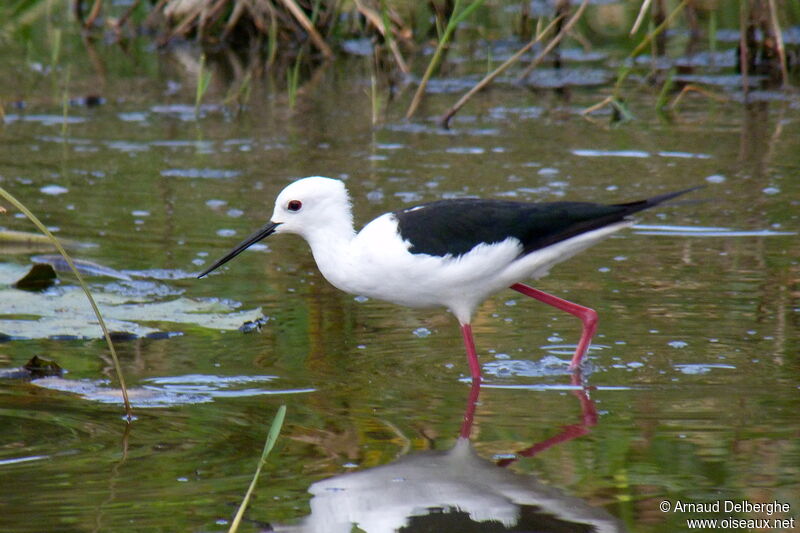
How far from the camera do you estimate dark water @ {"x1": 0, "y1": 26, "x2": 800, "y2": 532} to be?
391 cm

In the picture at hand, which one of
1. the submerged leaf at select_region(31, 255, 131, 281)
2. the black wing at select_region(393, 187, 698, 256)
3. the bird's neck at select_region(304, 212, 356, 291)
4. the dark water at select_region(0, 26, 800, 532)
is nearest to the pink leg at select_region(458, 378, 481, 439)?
the dark water at select_region(0, 26, 800, 532)

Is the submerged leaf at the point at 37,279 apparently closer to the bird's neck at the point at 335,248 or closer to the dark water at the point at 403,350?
the dark water at the point at 403,350

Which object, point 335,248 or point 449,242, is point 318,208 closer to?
point 335,248

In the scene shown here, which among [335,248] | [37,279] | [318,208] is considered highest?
[318,208]

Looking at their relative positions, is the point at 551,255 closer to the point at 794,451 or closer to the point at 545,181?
the point at 794,451

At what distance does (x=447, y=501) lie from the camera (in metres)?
3.91

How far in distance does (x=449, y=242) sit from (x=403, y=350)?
57 cm

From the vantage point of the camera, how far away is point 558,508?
12.4 ft

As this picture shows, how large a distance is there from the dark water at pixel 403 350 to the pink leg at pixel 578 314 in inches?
3.6

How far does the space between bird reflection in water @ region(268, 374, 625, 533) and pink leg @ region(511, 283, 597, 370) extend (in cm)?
97

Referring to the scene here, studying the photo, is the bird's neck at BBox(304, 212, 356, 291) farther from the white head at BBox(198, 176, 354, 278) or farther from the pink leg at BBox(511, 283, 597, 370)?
the pink leg at BBox(511, 283, 597, 370)

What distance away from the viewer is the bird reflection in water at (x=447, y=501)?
145 inches

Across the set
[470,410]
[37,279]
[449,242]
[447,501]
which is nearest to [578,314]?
[449,242]

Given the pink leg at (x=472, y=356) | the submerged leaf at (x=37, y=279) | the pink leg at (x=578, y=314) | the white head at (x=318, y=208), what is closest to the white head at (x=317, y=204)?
the white head at (x=318, y=208)
